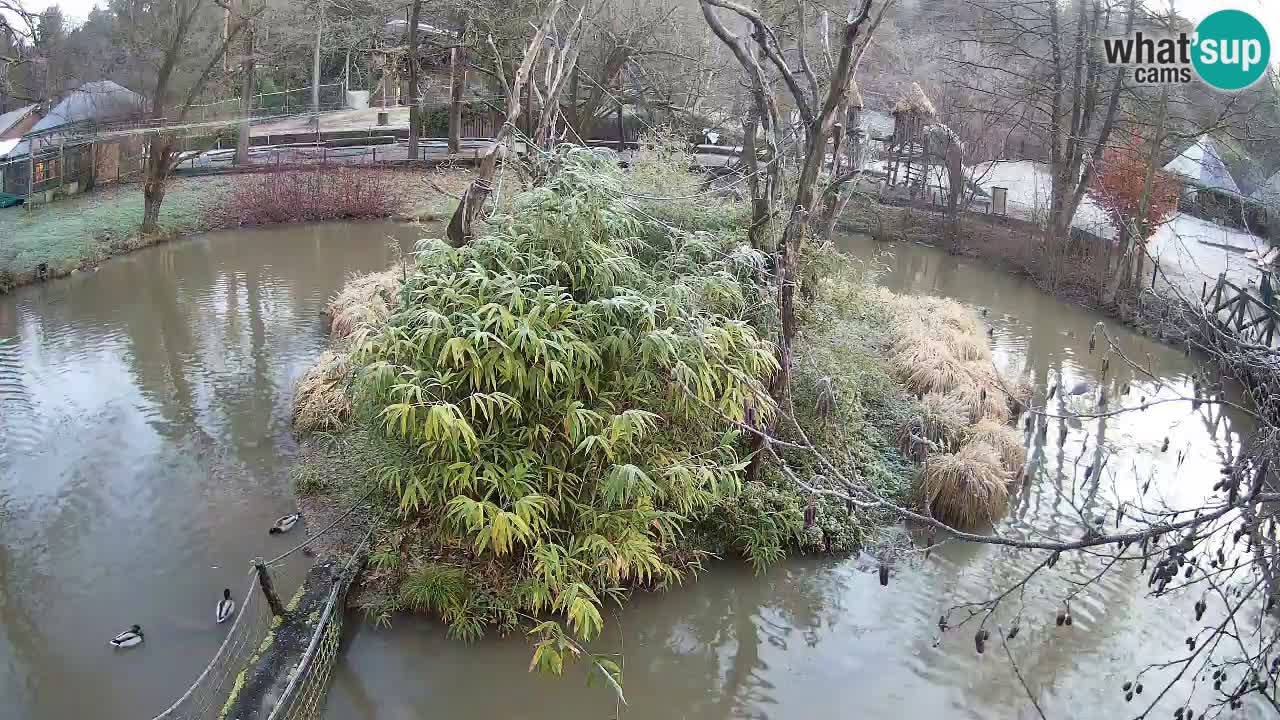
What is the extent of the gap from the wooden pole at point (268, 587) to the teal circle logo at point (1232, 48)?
28.3 ft

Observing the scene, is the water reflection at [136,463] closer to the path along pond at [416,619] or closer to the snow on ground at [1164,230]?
the path along pond at [416,619]

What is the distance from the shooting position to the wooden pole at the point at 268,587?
17.4 feet

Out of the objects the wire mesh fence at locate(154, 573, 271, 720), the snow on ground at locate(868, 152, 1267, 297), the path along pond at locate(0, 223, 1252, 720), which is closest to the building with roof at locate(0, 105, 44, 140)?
the path along pond at locate(0, 223, 1252, 720)

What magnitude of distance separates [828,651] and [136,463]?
591 centimetres

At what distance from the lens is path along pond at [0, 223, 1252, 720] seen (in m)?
5.55

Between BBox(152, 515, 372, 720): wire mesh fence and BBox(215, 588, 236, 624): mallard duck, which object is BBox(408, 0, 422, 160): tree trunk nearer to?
BBox(215, 588, 236, 624): mallard duck

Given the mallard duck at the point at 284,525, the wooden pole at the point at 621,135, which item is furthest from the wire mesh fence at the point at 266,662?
the wooden pole at the point at 621,135

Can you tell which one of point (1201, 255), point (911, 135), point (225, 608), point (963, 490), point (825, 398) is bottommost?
point (225, 608)

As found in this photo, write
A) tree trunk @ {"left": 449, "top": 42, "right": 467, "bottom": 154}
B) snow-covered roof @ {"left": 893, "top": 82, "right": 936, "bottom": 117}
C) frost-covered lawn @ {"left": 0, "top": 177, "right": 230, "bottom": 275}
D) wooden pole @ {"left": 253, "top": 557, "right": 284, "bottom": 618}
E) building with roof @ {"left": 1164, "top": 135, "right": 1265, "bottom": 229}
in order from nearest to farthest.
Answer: wooden pole @ {"left": 253, "top": 557, "right": 284, "bottom": 618}, building with roof @ {"left": 1164, "top": 135, "right": 1265, "bottom": 229}, frost-covered lawn @ {"left": 0, "top": 177, "right": 230, "bottom": 275}, snow-covered roof @ {"left": 893, "top": 82, "right": 936, "bottom": 117}, tree trunk @ {"left": 449, "top": 42, "right": 467, "bottom": 154}

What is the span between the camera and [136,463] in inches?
319

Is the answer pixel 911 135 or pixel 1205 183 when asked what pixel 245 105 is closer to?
pixel 911 135

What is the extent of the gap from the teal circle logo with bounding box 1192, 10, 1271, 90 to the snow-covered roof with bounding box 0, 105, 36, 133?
18.9 metres

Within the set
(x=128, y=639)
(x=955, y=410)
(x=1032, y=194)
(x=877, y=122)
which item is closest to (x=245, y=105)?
(x=877, y=122)

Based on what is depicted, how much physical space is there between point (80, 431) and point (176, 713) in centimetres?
443
